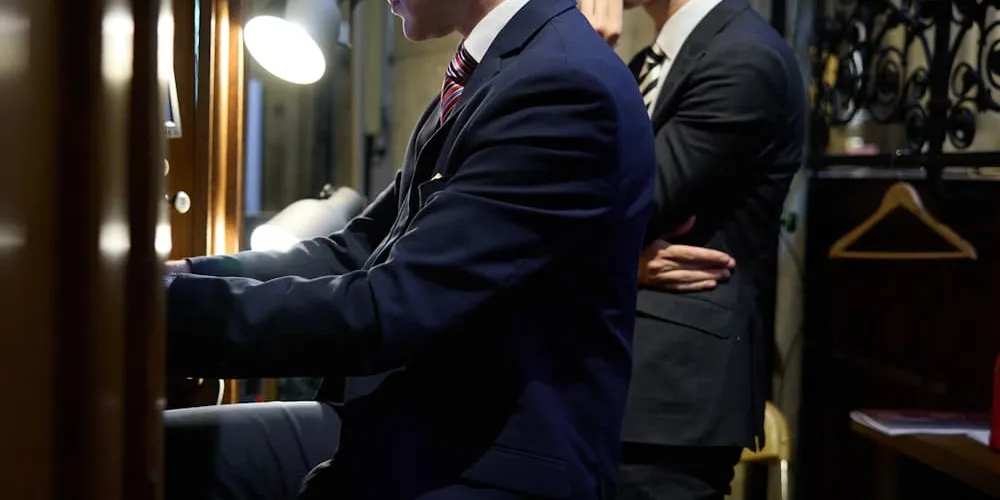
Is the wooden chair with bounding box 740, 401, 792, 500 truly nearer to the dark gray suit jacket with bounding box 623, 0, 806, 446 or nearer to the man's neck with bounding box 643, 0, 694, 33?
the dark gray suit jacket with bounding box 623, 0, 806, 446

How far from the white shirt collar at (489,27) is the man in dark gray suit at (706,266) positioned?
48 centimetres

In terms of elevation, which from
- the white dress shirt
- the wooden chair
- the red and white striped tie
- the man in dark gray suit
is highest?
the white dress shirt

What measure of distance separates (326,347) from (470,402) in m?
0.16

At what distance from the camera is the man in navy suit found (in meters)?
0.86

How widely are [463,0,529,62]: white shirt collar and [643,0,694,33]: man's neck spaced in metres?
0.67

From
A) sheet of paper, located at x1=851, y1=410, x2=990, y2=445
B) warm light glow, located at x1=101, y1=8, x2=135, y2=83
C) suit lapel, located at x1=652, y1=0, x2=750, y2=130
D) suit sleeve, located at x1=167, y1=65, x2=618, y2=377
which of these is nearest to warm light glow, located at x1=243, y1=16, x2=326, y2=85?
suit lapel, located at x1=652, y1=0, x2=750, y2=130

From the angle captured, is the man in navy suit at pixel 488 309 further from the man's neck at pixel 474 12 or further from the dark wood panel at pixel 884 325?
the dark wood panel at pixel 884 325

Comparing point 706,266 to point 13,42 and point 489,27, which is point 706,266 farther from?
point 13,42

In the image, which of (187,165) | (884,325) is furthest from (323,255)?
(884,325)

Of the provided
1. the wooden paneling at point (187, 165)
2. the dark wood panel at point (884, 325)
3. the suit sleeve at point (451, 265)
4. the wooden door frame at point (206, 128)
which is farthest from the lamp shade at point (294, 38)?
the dark wood panel at point (884, 325)

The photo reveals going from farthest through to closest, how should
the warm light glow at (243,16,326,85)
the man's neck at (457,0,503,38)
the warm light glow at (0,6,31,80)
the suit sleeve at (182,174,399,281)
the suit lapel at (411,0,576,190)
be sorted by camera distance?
the warm light glow at (243,16,326,85)
the suit sleeve at (182,174,399,281)
the man's neck at (457,0,503,38)
the suit lapel at (411,0,576,190)
the warm light glow at (0,6,31,80)

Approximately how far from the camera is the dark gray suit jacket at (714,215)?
1516 millimetres

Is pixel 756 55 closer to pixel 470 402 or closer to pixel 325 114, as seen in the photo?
pixel 470 402

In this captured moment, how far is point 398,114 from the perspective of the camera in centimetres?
319
